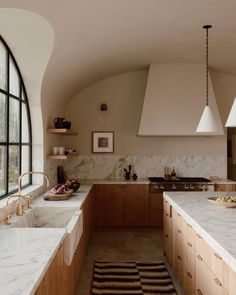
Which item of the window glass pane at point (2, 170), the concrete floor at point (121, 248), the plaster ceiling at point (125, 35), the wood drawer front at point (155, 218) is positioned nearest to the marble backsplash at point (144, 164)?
the wood drawer front at point (155, 218)

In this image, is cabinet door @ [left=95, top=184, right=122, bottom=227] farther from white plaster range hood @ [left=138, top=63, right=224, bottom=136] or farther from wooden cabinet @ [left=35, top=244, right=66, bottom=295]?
wooden cabinet @ [left=35, top=244, right=66, bottom=295]

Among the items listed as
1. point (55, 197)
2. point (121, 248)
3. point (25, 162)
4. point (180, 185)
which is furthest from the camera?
point (180, 185)

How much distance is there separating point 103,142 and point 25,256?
4728mm

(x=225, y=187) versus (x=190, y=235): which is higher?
(x=225, y=187)

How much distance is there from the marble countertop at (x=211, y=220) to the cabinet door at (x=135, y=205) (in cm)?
184

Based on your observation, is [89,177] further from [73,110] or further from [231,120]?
[231,120]

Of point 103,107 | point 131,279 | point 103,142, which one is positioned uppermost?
point 103,107

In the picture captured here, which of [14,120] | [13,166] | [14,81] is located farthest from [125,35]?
[13,166]

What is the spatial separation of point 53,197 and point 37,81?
144 cm

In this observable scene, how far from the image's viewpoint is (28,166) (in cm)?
471

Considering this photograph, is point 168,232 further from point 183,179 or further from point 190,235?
point 183,179

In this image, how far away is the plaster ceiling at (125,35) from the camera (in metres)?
3.29

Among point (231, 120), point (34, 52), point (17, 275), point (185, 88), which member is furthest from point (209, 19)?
point (17, 275)

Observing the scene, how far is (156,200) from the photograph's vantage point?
19.5 ft
